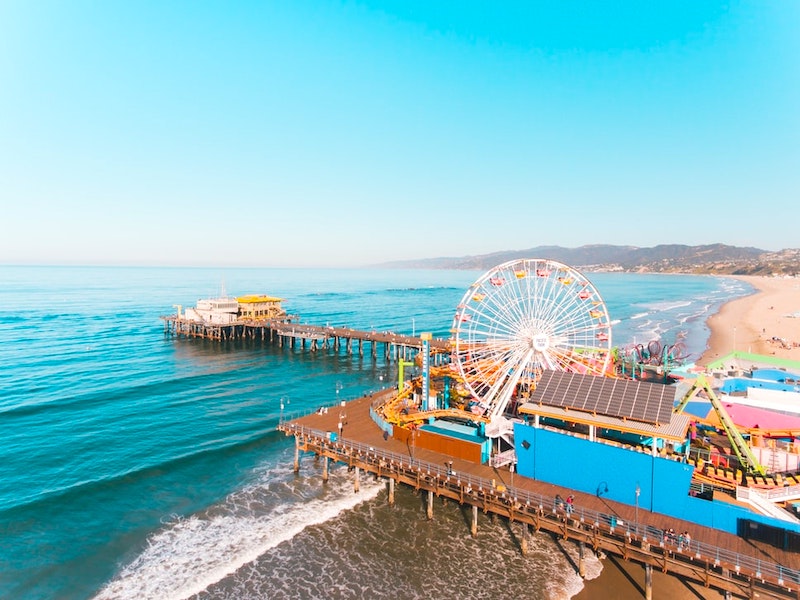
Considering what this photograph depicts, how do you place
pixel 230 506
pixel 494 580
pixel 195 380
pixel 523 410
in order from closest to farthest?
pixel 494 580
pixel 523 410
pixel 230 506
pixel 195 380

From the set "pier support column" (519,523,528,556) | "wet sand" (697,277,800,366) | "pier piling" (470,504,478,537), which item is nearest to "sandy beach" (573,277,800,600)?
"wet sand" (697,277,800,366)

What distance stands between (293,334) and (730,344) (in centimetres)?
8146

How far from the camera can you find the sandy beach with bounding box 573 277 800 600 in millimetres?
24067

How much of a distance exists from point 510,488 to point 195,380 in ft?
164

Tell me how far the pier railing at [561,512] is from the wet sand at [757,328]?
188 ft

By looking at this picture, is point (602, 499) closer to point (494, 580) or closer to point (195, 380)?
point (494, 580)

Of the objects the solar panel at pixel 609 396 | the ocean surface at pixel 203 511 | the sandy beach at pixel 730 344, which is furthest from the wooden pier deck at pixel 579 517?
the solar panel at pixel 609 396

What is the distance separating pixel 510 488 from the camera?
28.0 meters

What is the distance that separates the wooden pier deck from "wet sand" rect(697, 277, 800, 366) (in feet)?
183

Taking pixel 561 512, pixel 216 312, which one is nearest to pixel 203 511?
pixel 561 512

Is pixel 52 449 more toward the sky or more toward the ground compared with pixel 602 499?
more toward the ground

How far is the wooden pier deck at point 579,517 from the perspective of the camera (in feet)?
70.4

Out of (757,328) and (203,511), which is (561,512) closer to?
(203,511)

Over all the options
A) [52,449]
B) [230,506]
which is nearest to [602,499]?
[230,506]
